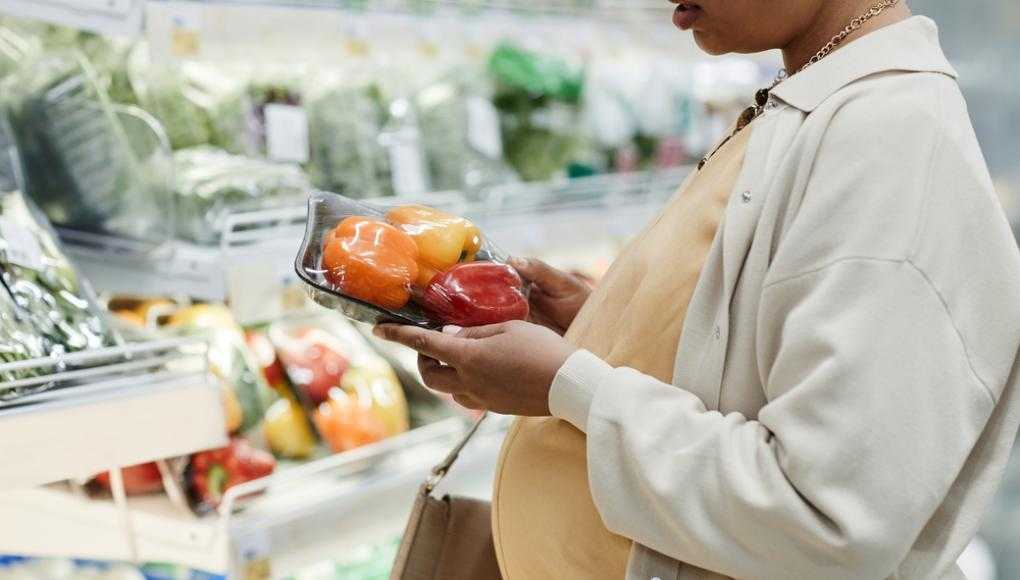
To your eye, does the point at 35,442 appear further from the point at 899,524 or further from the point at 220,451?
the point at 899,524

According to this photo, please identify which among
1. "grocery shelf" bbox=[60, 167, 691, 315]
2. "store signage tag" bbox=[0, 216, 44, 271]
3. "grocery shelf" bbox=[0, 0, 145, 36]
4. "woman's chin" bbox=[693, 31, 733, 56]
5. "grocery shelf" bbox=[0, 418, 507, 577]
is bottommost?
"grocery shelf" bbox=[0, 418, 507, 577]

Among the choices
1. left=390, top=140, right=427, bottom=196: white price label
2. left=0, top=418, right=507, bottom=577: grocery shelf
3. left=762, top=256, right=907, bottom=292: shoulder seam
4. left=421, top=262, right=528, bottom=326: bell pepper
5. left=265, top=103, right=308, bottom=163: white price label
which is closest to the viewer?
left=762, top=256, right=907, bottom=292: shoulder seam

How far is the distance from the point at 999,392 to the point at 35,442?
910 millimetres

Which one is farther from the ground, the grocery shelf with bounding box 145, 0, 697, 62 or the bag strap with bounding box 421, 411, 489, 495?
the grocery shelf with bounding box 145, 0, 697, 62

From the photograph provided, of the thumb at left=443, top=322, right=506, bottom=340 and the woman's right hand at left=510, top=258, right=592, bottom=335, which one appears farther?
the woman's right hand at left=510, top=258, right=592, bottom=335

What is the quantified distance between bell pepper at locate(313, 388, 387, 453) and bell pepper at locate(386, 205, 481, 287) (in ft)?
2.15

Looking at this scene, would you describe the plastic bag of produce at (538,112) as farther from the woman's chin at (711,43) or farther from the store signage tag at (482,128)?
the woman's chin at (711,43)

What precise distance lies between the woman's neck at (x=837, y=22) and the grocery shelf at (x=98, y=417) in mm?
719

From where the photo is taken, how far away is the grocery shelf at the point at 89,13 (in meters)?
1.14

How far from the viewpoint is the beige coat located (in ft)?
2.32

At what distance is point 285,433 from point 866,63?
1.14m

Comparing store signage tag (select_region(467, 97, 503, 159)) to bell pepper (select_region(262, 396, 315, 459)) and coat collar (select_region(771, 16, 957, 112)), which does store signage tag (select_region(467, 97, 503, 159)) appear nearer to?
bell pepper (select_region(262, 396, 315, 459))

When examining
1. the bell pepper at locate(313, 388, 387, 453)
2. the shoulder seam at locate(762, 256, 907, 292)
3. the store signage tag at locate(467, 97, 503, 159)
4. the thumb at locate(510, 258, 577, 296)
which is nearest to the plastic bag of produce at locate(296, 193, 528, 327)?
the thumb at locate(510, 258, 577, 296)

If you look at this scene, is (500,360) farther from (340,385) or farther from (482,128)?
(482,128)
